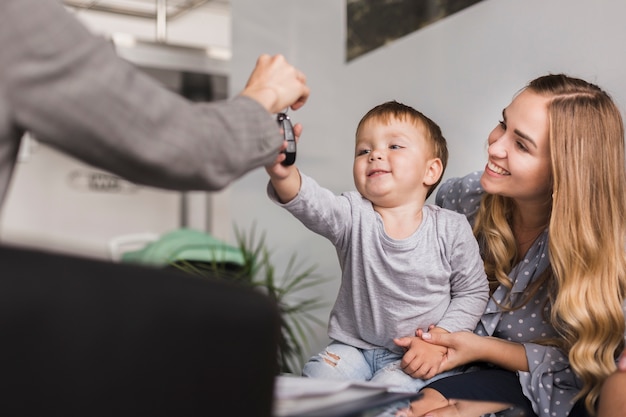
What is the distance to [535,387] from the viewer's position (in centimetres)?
155

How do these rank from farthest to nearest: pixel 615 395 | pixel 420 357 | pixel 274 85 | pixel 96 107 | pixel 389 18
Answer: pixel 389 18 → pixel 420 357 → pixel 615 395 → pixel 274 85 → pixel 96 107

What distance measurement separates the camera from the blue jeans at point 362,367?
1513 mm

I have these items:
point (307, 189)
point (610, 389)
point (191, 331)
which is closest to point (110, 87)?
point (191, 331)

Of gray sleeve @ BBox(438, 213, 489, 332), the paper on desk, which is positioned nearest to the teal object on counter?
gray sleeve @ BBox(438, 213, 489, 332)

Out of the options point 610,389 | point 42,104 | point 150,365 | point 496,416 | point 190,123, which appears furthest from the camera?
point 610,389

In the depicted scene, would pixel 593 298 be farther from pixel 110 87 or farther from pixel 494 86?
pixel 110 87

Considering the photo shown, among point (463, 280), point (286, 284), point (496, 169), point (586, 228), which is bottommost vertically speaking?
point (286, 284)

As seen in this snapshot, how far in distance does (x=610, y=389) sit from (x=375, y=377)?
0.45 meters

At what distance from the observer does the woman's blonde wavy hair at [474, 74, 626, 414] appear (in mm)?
1479

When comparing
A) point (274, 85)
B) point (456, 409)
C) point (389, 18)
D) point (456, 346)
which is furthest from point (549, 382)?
point (389, 18)

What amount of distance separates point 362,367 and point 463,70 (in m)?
0.78

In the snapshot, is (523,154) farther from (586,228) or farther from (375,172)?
(375,172)

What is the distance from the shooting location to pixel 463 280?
1582mm

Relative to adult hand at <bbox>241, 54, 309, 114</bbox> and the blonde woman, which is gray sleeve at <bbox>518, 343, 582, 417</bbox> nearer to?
the blonde woman
